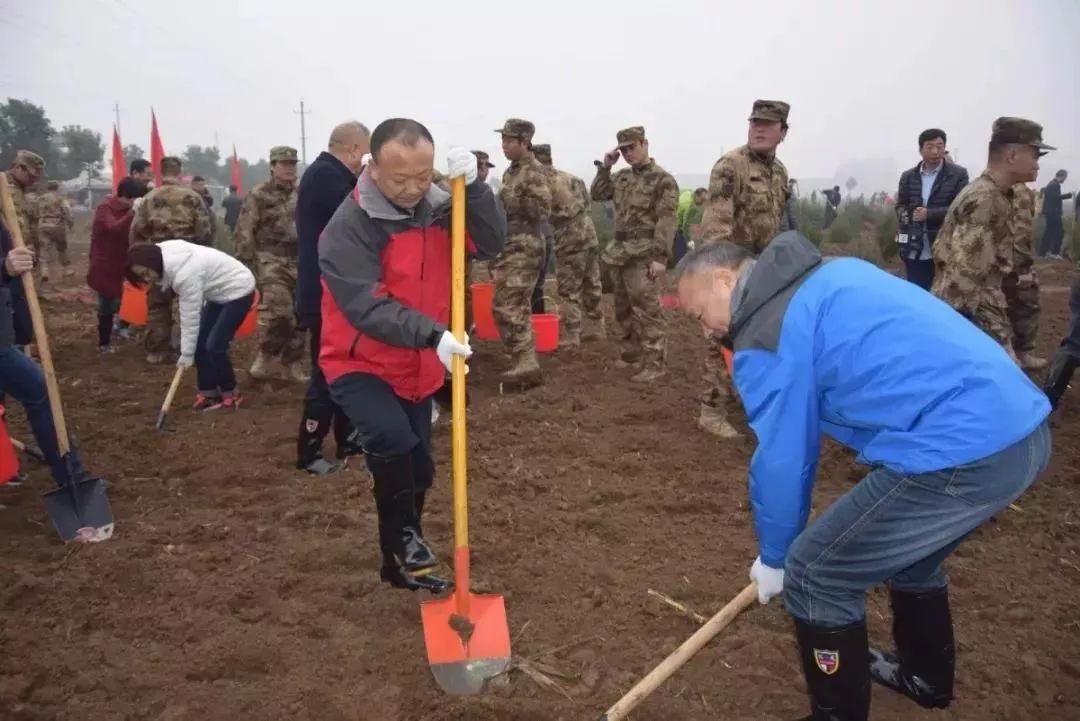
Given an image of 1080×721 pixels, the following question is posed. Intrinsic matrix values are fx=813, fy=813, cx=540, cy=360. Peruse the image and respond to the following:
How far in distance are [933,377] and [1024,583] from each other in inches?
81.1

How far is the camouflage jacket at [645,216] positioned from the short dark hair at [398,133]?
3.85 metres

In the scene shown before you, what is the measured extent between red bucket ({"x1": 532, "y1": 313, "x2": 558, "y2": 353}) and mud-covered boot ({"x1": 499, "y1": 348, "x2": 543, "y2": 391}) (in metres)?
0.95

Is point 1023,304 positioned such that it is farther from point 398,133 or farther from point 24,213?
point 24,213

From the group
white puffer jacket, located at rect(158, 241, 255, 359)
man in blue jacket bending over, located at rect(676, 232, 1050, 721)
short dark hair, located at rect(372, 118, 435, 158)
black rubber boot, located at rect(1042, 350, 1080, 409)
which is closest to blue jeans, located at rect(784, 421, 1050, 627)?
man in blue jacket bending over, located at rect(676, 232, 1050, 721)

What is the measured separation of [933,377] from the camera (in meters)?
1.93

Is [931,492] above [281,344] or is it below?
above

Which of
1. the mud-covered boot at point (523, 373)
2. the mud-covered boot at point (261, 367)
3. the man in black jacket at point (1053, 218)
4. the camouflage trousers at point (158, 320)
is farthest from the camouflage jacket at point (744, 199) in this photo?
the man in black jacket at point (1053, 218)

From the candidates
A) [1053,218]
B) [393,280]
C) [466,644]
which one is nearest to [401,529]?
A: [466,644]

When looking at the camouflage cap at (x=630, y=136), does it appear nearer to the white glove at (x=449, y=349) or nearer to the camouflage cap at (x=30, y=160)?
the white glove at (x=449, y=349)

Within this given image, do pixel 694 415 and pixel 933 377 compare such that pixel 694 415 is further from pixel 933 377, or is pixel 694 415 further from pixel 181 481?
pixel 933 377

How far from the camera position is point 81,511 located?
3.88m

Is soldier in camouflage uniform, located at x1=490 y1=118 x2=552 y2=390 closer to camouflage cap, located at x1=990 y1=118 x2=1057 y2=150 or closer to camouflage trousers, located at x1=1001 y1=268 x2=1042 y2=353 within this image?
camouflage cap, located at x1=990 y1=118 x2=1057 y2=150

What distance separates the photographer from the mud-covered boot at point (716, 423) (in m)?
5.26

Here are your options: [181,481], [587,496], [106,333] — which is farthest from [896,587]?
[106,333]
